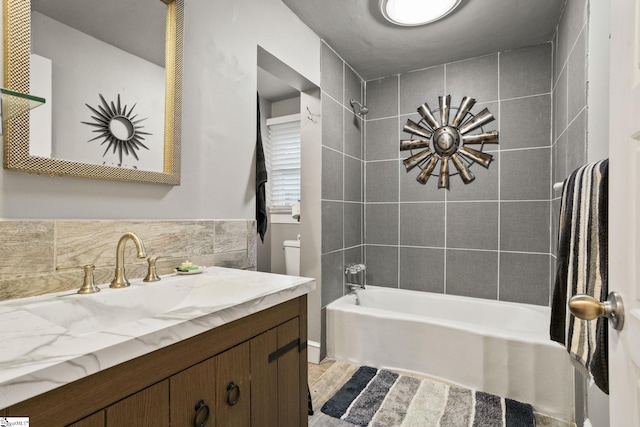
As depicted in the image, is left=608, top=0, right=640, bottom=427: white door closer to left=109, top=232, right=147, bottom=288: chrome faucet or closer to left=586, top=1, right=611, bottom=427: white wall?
left=586, top=1, right=611, bottom=427: white wall

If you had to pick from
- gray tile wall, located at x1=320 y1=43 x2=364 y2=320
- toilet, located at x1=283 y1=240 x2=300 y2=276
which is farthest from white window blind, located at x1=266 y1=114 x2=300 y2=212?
gray tile wall, located at x1=320 y1=43 x2=364 y2=320

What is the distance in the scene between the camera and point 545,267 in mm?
2344

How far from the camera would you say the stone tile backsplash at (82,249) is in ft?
2.77

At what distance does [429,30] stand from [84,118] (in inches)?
82.9

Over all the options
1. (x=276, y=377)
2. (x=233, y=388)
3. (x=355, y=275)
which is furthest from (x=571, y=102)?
(x=233, y=388)

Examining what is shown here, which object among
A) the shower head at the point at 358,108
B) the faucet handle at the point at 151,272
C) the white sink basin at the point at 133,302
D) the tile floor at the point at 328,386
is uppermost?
the shower head at the point at 358,108

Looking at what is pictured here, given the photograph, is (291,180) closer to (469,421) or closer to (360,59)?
(360,59)

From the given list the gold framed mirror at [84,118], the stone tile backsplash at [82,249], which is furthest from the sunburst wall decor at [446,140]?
Result: the gold framed mirror at [84,118]

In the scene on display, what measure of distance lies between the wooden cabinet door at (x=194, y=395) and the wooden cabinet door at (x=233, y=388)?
0.02 m

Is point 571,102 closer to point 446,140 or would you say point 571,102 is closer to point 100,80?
point 446,140

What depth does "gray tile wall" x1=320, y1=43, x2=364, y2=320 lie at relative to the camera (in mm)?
2361

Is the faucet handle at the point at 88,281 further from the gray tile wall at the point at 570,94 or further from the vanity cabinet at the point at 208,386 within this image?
the gray tile wall at the point at 570,94

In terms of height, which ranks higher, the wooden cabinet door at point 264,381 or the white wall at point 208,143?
the white wall at point 208,143

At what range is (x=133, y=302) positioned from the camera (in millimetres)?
1004
